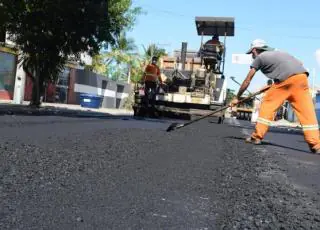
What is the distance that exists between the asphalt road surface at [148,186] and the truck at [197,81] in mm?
10177

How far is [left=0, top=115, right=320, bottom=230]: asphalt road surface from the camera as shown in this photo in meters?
3.25

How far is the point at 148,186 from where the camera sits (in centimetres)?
424

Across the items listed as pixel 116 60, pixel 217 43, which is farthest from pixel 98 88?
pixel 217 43

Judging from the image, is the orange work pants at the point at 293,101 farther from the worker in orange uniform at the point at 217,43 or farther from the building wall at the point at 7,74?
the building wall at the point at 7,74

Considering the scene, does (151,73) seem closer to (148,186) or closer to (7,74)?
(7,74)

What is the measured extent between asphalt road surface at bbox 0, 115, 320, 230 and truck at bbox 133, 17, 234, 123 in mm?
10177

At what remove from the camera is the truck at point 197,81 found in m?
17.4

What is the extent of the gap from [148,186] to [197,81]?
13.7m

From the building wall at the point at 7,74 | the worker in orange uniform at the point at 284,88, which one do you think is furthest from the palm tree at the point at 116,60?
the worker in orange uniform at the point at 284,88

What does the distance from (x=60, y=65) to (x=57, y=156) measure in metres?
13.0

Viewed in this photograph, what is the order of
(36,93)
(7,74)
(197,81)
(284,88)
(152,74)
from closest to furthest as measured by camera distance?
(284,88) < (152,74) < (197,81) < (36,93) < (7,74)

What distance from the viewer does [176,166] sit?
5387 millimetres

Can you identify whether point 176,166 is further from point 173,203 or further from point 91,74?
point 91,74

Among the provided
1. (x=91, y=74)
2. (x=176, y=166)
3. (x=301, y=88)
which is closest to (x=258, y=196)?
(x=176, y=166)
